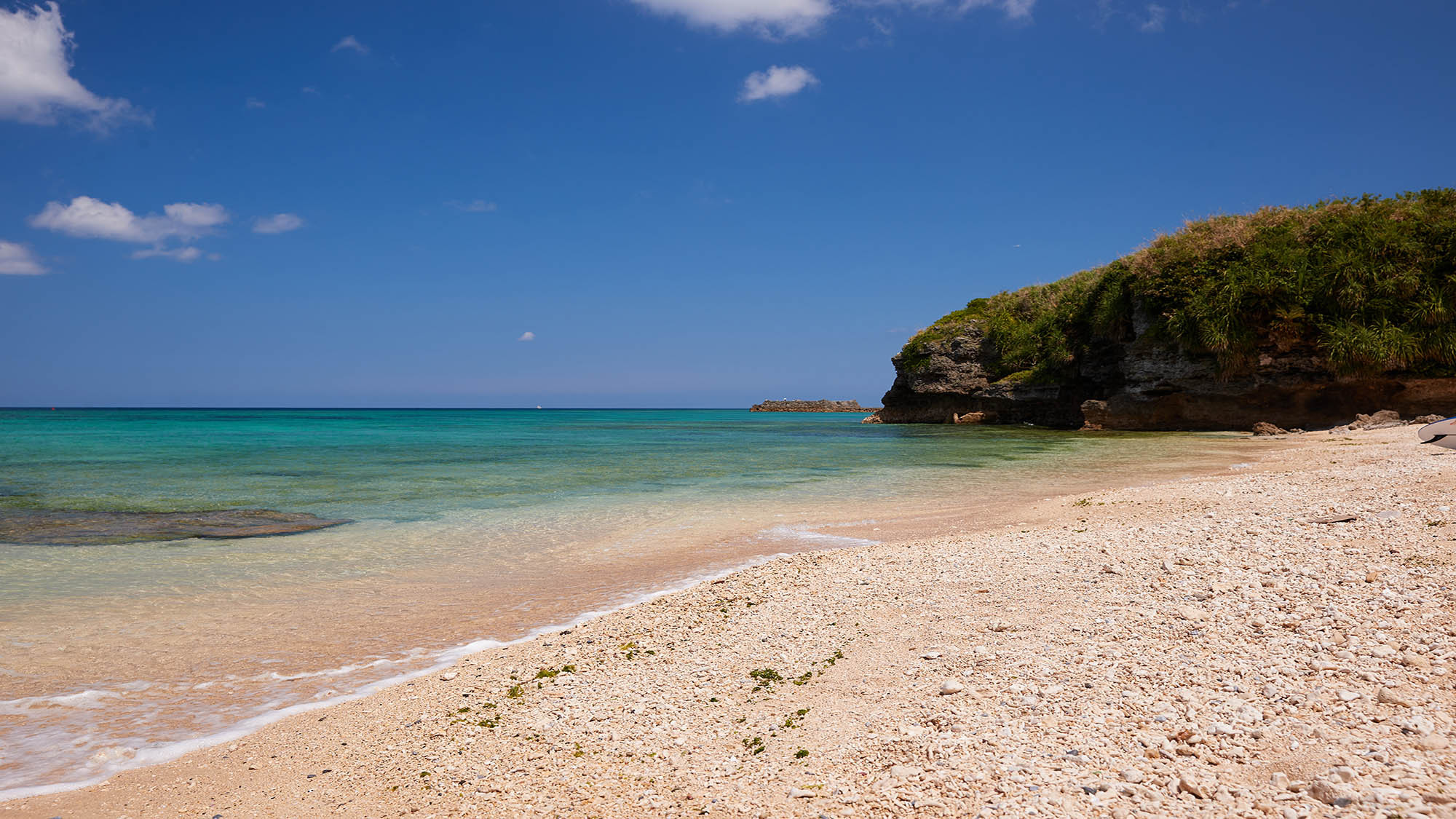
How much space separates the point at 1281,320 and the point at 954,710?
103 ft

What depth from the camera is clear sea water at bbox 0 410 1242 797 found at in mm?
4887

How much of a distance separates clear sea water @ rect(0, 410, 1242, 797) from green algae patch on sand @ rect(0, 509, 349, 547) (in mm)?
438

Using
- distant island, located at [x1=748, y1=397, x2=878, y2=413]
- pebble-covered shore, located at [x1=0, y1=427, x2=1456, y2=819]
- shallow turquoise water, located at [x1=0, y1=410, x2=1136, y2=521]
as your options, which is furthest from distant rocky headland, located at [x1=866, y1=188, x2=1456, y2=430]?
distant island, located at [x1=748, y1=397, x2=878, y2=413]

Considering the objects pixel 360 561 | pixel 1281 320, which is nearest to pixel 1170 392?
pixel 1281 320

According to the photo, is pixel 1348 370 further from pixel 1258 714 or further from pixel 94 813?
pixel 94 813

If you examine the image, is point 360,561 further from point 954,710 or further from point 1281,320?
point 1281,320

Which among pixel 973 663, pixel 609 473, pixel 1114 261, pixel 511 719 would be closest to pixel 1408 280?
pixel 1114 261

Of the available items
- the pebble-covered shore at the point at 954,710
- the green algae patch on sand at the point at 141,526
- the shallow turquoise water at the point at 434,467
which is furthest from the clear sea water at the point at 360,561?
the pebble-covered shore at the point at 954,710

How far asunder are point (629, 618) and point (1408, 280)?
31978 mm

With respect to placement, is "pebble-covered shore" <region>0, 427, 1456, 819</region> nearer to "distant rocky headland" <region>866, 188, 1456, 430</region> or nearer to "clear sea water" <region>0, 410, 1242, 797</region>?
"clear sea water" <region>0, 410, 1242, 797</region>

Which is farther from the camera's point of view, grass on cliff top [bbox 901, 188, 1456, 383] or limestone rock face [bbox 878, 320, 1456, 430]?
limestone rock face [bbox 878, 320, 1456, 430]

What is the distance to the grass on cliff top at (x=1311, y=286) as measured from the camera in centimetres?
2491

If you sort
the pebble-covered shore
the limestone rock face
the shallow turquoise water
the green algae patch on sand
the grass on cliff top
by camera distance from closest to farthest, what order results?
the pebble-covered shore
the green algae patch on sand
the shallow turquoise water
the grass on cliff top
the limestone rock face

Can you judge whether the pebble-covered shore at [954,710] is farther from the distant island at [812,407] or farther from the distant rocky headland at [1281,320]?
the distant island at [812,407]
